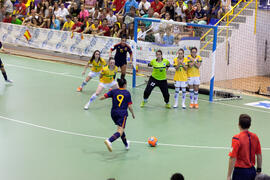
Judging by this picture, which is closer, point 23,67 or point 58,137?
point 58,137

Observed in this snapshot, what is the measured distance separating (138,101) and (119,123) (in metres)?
5.79

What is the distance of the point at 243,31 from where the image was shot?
20.7 meters

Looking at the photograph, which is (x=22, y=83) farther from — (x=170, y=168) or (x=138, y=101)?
(x=170, y=168)

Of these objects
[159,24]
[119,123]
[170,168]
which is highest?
[159,24]

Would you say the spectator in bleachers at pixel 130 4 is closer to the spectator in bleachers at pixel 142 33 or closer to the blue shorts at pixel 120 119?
the spectator in bleachers at pixel 142 33

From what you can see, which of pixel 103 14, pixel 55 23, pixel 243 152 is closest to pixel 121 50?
pixel 103 14

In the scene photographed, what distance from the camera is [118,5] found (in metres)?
25.5

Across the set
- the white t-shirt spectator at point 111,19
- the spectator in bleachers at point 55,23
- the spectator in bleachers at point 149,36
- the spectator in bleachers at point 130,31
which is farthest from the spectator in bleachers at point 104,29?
the spectator in bleachers at point 149,36

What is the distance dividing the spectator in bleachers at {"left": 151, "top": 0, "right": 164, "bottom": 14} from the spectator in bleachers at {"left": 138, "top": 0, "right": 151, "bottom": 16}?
315 millimetres

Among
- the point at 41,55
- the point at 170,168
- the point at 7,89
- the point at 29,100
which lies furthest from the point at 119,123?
the point at 41,55

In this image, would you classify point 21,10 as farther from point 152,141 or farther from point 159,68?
point 152,141

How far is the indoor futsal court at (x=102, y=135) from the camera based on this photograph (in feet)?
32.7

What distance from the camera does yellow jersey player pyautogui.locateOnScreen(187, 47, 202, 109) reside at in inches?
616

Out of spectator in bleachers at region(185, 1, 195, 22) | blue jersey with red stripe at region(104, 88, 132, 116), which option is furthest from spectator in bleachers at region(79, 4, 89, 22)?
blue jersey with red stripe at region(104, 88, 132, 116)
